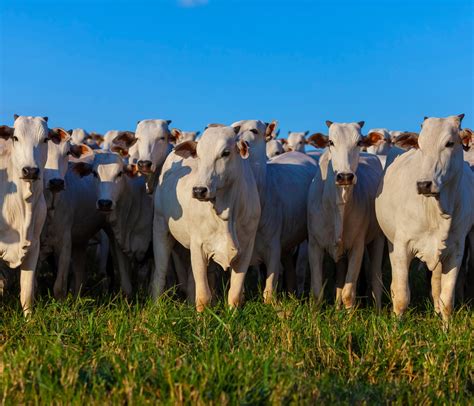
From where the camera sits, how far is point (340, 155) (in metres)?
9.87

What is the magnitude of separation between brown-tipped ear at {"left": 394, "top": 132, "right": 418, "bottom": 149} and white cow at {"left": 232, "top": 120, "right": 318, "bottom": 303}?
189cm

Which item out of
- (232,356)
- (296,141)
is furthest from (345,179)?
(296,141)

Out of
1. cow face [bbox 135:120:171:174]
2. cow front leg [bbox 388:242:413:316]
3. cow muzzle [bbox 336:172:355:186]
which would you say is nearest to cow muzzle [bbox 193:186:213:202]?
cow muzzle [bbox 336:172:355:186]

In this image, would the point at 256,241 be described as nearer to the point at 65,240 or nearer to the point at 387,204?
the point at 387,204

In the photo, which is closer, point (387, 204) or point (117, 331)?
point (117, 331)

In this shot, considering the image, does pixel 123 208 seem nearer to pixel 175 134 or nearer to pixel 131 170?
pixel 131 170

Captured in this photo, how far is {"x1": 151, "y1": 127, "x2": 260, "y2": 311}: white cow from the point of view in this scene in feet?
30.0

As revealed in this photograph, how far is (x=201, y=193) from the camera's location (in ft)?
29.0

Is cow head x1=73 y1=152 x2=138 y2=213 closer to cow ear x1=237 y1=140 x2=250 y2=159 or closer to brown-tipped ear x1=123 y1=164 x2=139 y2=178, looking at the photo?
brown-tipped ear x1=123 y1=164 x2=139 y2=178

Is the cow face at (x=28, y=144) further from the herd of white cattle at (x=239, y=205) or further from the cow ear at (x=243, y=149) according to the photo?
the cow ear at (x=243, y=149)

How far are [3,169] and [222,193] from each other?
2414 mm

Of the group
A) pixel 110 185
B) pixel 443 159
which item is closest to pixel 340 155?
pixel 443 159

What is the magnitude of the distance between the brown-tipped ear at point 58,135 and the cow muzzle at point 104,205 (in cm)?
103

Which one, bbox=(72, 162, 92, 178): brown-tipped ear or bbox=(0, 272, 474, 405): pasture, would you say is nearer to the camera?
bbox=(0, 272, 474, 405): pasture
